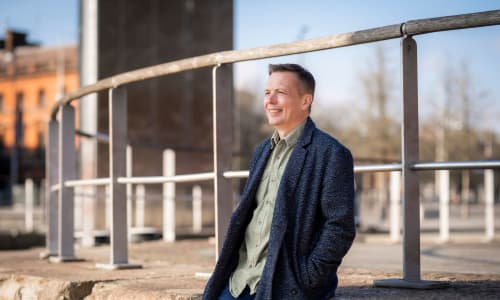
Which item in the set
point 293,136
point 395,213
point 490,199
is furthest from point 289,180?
point 490,199

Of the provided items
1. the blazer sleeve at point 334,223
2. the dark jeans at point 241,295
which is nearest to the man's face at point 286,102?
the blazer sleeve at point 334,223

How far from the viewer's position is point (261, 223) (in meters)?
2.86

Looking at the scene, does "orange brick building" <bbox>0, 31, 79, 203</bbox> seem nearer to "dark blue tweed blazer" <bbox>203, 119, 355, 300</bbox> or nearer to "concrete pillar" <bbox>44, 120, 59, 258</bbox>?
"concrete pillar" <bbox>44, 120, 59, 258</bbox>

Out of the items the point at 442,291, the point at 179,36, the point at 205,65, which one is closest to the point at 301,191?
the point at 442,291

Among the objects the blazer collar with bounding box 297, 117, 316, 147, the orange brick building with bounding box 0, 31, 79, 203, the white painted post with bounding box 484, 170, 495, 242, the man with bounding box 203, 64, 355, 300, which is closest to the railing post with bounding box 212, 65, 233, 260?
the man with bounding box 203, 64, 355, 300

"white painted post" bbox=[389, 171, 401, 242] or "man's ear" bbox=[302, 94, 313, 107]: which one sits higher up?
"man's ear" bbox=[302, 94, 313, 107]

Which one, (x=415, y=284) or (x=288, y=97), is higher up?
(x=288, y=97)

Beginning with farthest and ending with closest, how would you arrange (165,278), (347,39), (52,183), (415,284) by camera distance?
(52,183) < (165,278) < (347,39) < (415,284)

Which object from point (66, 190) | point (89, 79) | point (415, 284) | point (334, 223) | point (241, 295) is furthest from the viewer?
point (89, 79)

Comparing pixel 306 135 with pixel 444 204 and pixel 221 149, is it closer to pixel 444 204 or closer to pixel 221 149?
pixel 221 149

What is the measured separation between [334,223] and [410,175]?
67 centimetres

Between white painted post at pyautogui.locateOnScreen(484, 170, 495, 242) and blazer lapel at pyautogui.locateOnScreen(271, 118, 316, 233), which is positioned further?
white painted post at pyautogui.locateOnScreen(484, 170, 495, 242)

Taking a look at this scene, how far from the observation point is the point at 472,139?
30859 mm

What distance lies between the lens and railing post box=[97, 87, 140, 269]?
4.77 metres
